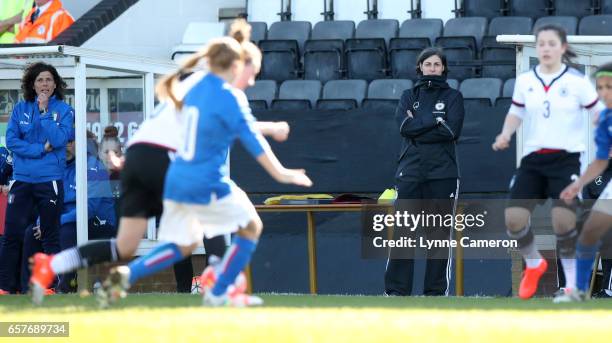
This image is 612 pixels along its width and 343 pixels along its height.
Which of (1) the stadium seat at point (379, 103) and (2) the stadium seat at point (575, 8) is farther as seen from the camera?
(2) the stadium seat at point (575, 8)

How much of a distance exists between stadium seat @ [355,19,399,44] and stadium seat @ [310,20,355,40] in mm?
107

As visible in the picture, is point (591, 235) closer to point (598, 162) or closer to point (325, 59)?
point (598, 162)

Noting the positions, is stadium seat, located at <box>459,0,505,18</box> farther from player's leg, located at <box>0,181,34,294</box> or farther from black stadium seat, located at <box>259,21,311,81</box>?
player's leg, located at <box>0,181,34,294</box>

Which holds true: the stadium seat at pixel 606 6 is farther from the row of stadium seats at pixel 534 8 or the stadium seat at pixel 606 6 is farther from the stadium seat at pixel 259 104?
the stadium seat at pixel 259 104

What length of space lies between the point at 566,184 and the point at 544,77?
0.76 metres

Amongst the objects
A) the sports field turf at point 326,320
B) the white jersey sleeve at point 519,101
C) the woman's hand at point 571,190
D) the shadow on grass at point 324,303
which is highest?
the white jersey sleeve at point 519,101

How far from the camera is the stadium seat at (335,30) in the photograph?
53.8ft

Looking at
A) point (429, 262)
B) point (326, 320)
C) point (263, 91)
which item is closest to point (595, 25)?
point (263, 91)

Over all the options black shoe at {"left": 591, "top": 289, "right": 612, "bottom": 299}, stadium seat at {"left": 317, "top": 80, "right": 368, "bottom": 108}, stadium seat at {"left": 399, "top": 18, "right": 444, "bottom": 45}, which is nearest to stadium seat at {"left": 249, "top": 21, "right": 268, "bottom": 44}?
stadium seat at {"left": 317, "top": 80, "right": 368, "bottom": 108}

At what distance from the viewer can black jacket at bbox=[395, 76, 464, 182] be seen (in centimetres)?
1117

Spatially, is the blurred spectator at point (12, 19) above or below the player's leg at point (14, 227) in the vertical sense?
above

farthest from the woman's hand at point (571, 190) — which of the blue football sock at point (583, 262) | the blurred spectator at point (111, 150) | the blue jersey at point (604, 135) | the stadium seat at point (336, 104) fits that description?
the stadium seat at point (336, 104)

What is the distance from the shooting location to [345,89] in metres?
15.2

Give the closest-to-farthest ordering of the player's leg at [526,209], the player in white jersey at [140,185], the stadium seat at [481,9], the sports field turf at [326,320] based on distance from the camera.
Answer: the sports field turf at [326,320]
the player in white jersey at [140,185]
the player's leg at [526,209]
the stadium seat at [481,9]
